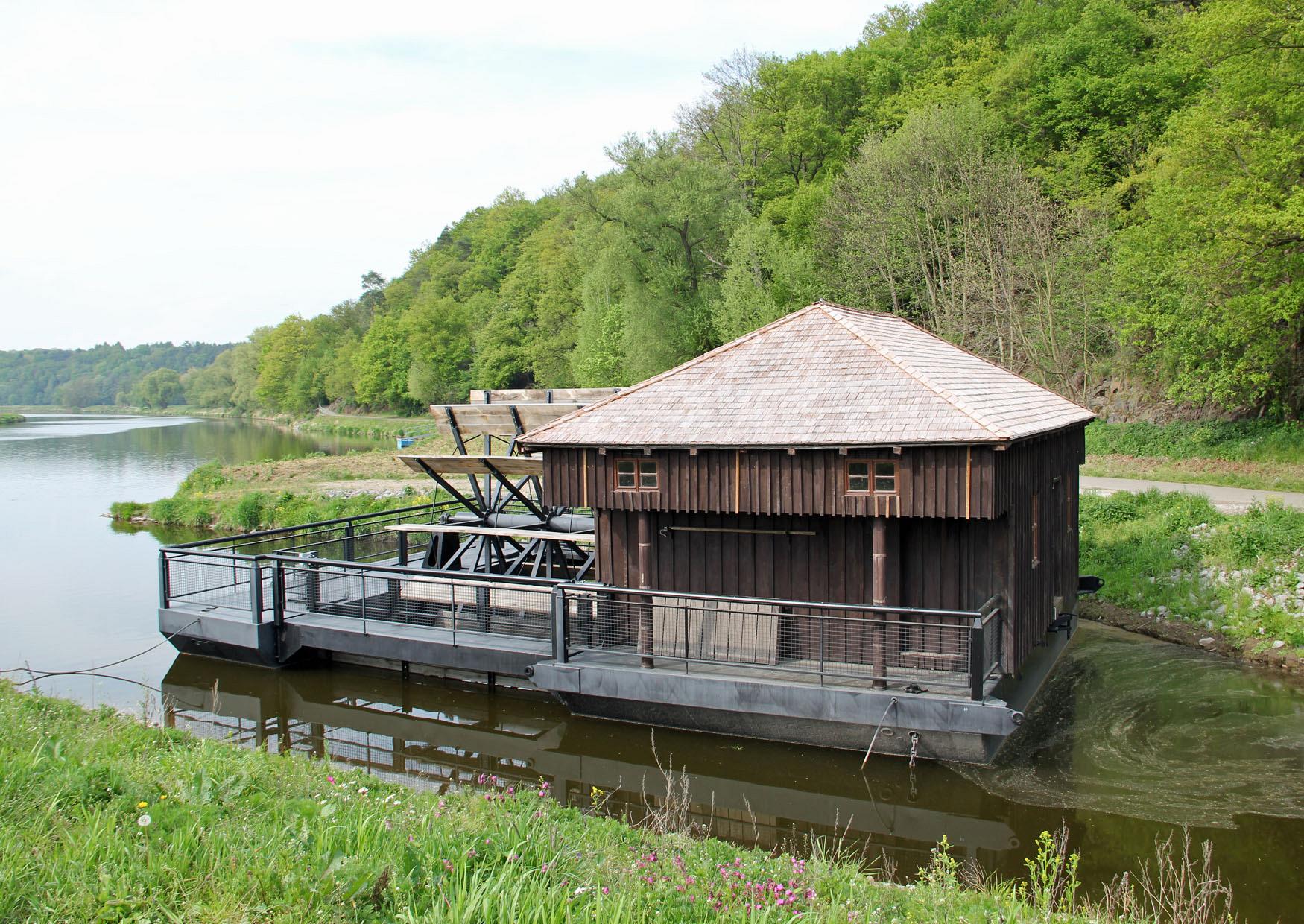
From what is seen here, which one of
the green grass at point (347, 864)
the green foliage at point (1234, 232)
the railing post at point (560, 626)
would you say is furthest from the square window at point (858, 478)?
the green foliage at point (1234, 232)

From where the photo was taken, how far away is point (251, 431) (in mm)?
97438

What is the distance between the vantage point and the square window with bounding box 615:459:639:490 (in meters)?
12.1

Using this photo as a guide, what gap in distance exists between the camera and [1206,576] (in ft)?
55.0

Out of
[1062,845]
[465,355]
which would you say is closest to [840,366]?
[1062,845]

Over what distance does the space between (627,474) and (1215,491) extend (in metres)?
17.7

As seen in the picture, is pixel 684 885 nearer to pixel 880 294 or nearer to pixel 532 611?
pixel 532 611

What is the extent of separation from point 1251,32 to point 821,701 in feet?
72.4

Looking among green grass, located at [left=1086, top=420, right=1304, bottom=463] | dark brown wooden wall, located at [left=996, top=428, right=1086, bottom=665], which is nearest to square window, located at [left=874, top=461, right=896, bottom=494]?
dark brown wooden wall, located at [left=996, top=428, right=1086, bottom=665]

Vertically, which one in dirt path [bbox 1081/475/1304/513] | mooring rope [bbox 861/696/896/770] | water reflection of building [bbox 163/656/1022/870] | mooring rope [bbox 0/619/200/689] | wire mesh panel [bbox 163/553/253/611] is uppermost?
dirt path [bbox 1081/475/1304/513]

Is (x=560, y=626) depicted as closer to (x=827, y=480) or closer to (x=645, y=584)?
(x=645, y=584)

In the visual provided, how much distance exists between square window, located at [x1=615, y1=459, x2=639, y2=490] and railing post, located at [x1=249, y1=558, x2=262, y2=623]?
6.39 metres

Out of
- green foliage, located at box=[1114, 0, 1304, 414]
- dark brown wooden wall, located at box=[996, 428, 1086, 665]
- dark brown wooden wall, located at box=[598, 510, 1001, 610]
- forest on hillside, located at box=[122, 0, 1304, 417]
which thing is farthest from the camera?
forest on hillside, located at box=[122, 0, 1304, 417]

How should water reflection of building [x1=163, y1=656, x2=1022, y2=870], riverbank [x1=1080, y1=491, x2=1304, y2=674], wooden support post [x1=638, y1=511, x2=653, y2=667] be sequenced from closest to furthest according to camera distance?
water reflection of building [x1=163, y1=656, x2=1022, y2=870]
wooden support post [x1=638, y1=511, x2=653, y2=667]
riverbank [x1=1080, y1=491, x2=1304, y2=674]

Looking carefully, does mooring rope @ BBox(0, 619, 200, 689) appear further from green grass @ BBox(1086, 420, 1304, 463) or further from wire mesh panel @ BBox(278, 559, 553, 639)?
green grass @ BBox(1086, 420, 1304, 463)
